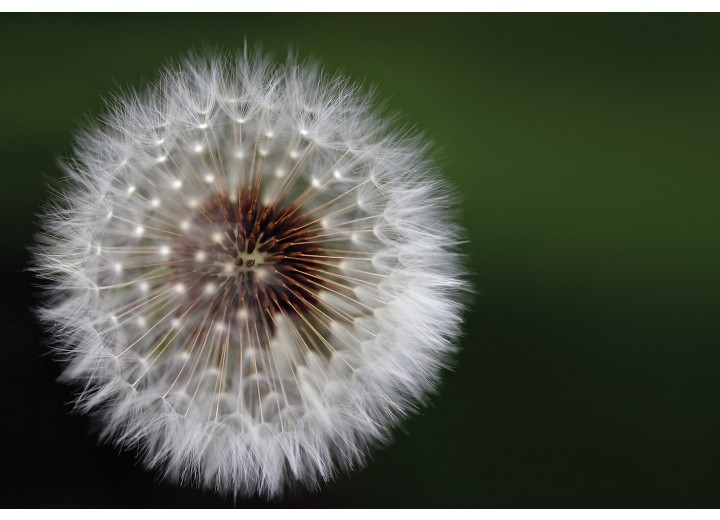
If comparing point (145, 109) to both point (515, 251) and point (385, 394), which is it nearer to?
point (385, 394)

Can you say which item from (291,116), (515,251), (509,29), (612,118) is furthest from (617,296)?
(291,116)

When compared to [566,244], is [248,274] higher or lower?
lower

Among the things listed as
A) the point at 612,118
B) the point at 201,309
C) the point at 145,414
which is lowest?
the point at 145,414

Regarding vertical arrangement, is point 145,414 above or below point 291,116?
below

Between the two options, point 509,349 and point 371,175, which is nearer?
point 371,175

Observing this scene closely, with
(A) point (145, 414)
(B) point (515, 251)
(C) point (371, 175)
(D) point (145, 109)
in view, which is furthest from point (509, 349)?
(D) point (145, 109)

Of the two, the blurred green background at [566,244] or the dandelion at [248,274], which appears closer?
the dandelion at [248,274]
